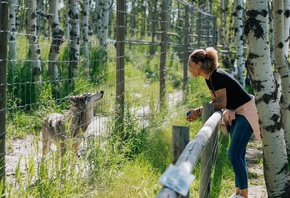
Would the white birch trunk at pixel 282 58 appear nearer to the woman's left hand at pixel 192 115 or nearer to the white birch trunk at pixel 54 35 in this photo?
the woman's left hand at pixel 192 115

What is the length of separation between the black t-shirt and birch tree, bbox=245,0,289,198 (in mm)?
531

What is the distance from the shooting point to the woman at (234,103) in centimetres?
522

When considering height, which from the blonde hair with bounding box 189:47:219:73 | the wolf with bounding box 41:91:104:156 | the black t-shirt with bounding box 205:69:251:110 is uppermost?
the blonde hair with bounding box 189:47:219:73

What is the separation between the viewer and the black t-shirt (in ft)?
17.1

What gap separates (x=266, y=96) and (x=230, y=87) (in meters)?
0.67

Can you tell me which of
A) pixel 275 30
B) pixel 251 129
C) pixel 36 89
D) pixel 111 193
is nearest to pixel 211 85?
pixel 251 129

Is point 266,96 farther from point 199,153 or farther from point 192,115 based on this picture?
point 199,153

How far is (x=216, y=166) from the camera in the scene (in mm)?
6867

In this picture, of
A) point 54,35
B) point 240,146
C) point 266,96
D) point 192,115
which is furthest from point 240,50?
point 266,96

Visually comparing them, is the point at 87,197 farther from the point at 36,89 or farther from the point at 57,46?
the point at 57,46

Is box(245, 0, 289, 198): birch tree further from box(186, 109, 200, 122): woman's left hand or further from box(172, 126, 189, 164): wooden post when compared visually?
box(172, 126, 189, 164): wooden post

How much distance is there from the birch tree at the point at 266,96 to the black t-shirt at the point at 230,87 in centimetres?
53

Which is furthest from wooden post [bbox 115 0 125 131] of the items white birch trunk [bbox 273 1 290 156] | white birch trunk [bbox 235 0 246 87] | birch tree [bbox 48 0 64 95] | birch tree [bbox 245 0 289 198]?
white birch trunk [bbox 235 0 246 87]

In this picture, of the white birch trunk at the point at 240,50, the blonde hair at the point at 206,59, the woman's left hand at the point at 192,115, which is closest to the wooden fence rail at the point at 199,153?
the woman's left hand at the point at 192,115
